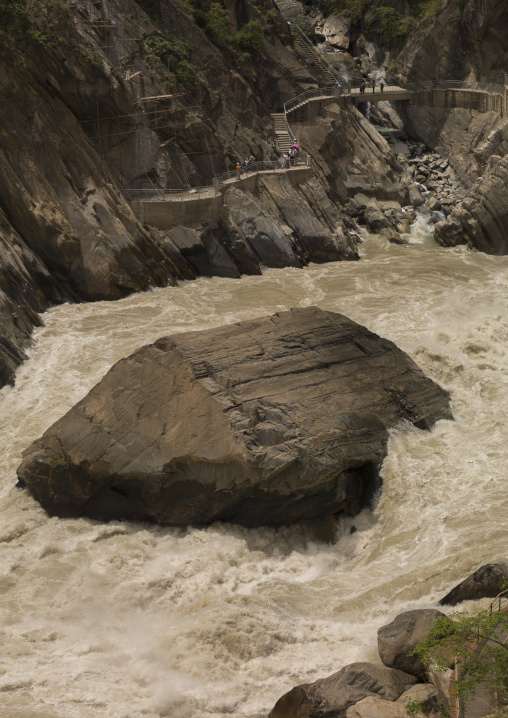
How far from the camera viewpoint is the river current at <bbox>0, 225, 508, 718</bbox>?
573 inches

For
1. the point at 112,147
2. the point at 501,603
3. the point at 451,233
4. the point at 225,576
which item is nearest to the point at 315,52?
the point at 451,233

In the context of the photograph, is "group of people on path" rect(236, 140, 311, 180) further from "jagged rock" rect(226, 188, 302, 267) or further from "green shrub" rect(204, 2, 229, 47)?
"green shrub" rect(204, 2, 229, 47)

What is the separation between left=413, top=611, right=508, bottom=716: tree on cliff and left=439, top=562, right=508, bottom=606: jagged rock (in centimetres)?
148

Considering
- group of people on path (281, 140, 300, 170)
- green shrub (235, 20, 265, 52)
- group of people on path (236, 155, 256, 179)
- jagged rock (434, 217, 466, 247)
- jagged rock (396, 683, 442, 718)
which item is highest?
green shrub (235, 20, 265, 52)

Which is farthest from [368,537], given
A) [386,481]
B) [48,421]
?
[48,421]

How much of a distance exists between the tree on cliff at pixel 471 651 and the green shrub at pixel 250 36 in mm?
41837

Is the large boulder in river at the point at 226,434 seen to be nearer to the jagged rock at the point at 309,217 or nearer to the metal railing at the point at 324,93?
the jagged rock at the point at 309,217

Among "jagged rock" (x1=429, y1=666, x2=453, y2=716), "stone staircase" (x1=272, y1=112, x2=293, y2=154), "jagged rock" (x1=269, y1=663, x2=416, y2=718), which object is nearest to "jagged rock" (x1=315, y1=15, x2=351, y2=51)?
"stone staircase" (x1=272, y1=112, x2=293, y2=154)

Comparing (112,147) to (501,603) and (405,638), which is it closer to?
(405,638)

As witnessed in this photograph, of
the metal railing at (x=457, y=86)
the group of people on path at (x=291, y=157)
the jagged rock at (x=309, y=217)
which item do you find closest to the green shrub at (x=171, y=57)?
the group of people on path at (x=291, y=157)

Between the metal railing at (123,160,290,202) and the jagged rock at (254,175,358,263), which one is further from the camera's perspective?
the jagged rock at (254,175,358,263)

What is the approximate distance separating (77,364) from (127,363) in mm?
6038

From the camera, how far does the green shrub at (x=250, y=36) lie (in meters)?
47.8

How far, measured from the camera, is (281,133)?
1845 inches
